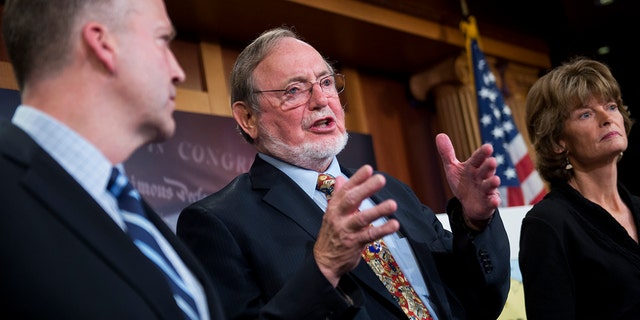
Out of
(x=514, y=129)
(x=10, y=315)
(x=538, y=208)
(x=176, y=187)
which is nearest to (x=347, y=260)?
(x=10, y=315)

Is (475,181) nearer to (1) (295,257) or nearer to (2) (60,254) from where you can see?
(1) (295,257)

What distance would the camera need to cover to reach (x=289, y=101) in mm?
2291

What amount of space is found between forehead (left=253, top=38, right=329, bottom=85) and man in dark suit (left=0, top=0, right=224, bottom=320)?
3.22 feet

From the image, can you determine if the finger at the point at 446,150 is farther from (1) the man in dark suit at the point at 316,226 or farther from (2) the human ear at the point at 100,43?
(2) the human ear at the point at 100,43

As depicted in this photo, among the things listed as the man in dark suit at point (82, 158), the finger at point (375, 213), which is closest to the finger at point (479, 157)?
the finger at point (375, 213)

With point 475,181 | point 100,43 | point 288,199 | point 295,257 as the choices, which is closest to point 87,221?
point 100,43

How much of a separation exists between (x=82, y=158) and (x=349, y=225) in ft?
1.79

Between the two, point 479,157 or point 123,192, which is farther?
point 479,157

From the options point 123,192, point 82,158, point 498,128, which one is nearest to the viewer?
point 82,158

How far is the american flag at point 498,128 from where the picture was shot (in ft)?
16.9

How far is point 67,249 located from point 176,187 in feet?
9.42

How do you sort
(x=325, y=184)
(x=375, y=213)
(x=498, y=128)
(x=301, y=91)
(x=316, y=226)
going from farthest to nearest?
(x=498, y=128) → (x=301, y=91) → (x=325, y=184) → (x=316, y=226) → (x=375, y=213)

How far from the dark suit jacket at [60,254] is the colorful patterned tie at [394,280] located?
91 centimetres

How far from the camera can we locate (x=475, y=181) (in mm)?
1901
